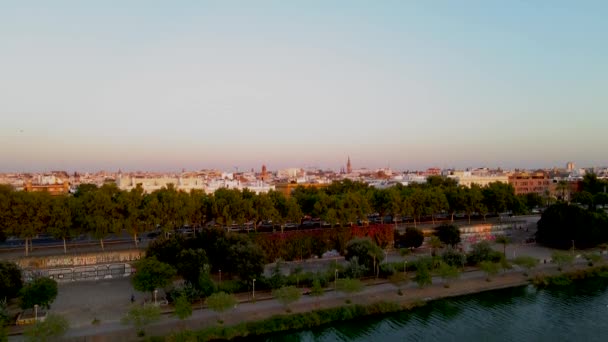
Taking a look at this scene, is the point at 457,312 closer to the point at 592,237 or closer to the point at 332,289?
the point at 332,289

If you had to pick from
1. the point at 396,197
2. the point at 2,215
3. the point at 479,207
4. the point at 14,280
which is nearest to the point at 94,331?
the point at 14,280

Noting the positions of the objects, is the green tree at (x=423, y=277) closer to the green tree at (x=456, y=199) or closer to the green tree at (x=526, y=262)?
the green tree at (x=526, y=262)

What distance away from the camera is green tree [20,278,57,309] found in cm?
1752

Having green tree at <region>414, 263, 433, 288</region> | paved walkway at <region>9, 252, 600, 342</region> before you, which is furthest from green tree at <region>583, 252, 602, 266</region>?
green tree at <region>414, 263, 433, 288</region>

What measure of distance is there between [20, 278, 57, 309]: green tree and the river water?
8519mm

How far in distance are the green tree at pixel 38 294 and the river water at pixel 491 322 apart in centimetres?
852

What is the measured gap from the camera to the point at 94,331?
1703cm

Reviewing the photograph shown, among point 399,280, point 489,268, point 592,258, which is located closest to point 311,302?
point 399,280

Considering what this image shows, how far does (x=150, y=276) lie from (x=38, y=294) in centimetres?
403

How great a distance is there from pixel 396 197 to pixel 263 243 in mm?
15933

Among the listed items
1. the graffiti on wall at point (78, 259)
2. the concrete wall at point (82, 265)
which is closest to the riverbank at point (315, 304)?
the concrete wall at point (82, 265)

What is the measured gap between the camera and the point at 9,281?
18.9 meters

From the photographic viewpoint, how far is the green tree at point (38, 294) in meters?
17.5

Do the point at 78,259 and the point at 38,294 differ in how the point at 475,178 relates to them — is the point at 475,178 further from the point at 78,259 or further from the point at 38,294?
the point at 38,294
